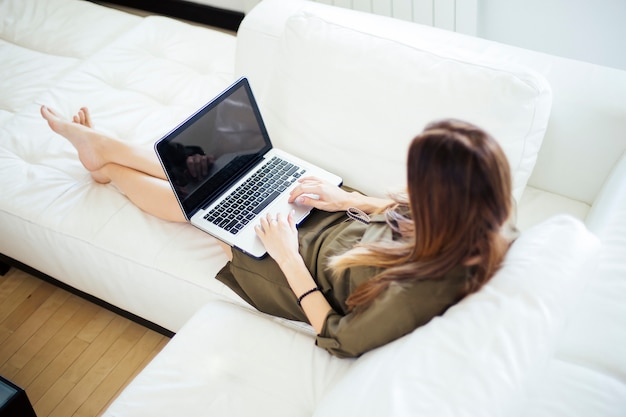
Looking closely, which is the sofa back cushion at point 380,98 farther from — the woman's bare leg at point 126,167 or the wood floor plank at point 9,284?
the wood floor plank at point 9,284

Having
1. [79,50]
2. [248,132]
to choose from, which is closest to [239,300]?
[248,132]

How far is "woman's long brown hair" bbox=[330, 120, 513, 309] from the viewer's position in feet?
3.31

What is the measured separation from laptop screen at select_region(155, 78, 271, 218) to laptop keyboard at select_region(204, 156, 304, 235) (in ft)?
0.12

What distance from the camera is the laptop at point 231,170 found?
153cm

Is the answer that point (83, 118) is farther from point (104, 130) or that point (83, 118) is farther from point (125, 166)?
point (125, 166)

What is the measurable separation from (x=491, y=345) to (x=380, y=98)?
0.72 meters

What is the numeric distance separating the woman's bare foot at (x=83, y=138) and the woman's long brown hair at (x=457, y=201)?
0.98m

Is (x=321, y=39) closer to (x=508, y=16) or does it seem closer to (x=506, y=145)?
(x=506, y=145)

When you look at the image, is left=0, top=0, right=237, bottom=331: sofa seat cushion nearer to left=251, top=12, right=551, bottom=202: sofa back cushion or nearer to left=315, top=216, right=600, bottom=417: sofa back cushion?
left=251, top=12, right=551, bottom=202: sofa back cushion

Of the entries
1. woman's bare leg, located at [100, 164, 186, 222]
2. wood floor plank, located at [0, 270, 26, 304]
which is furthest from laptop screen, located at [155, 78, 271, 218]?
wood floor plank, located at [0, 270, 26, 304]

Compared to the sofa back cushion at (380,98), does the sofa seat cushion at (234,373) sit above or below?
below

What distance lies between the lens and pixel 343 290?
1383 mm

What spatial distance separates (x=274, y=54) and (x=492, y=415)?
1.18 meters

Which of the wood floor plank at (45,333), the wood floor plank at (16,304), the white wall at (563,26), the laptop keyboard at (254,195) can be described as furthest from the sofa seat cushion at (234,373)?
the white wall at (563,26)
